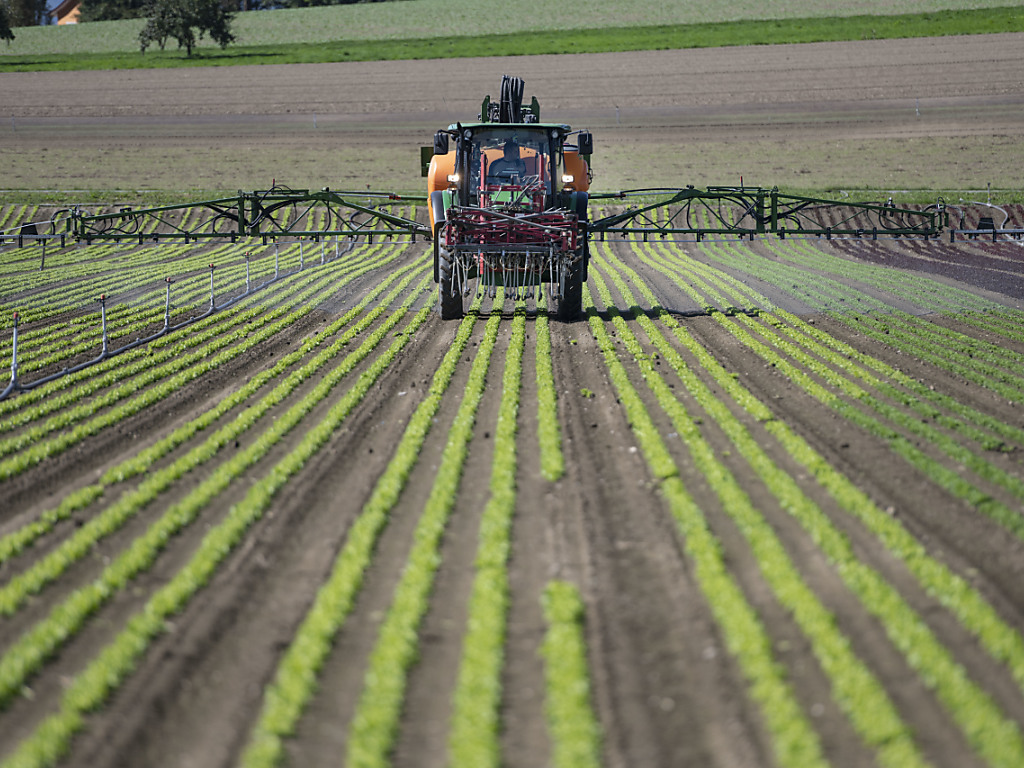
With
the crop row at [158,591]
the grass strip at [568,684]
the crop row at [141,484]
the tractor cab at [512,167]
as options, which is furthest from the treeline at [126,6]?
the grass strip at [568,684]

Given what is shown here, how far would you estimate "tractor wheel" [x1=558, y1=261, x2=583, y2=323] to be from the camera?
16.2 metres

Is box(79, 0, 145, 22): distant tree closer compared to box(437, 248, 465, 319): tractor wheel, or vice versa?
box(437, 248, 465, 319): tractor wheel

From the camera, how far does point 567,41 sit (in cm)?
6694

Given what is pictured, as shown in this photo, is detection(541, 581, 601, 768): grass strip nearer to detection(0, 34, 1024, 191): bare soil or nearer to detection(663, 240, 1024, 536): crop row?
detection(663, 240, 1024, 536): crop row

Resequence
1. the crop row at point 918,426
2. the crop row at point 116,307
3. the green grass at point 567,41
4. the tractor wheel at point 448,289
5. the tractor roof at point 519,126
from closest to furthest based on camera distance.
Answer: the crop row at point 918,426, the crop row at point 116,307, the tractor wheel at point 448,289, the tractor roof at point 519,126, the green grass at point 567,41

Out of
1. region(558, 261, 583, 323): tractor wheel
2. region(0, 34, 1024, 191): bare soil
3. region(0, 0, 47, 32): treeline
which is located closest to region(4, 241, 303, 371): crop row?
region(558, 261, 583, 323): tractor wheel

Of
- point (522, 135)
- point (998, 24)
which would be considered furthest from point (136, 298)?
point (998, 24)

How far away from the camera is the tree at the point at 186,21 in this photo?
67.2 metres

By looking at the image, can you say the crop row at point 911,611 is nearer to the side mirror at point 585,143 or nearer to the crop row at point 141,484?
the crop row at point 141,484

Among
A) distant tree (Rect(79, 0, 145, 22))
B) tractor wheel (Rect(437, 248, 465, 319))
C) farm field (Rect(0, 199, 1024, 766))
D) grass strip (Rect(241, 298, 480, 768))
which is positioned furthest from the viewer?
distant tree (Rect(79, 0, 145, 22))

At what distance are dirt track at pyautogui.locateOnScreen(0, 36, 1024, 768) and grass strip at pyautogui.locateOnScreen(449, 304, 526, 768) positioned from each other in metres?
0.08

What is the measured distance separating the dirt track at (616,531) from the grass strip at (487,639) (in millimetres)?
78

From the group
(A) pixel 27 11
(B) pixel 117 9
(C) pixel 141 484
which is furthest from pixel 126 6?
(C) pixel 141 484

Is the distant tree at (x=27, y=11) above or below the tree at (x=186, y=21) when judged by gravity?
above
